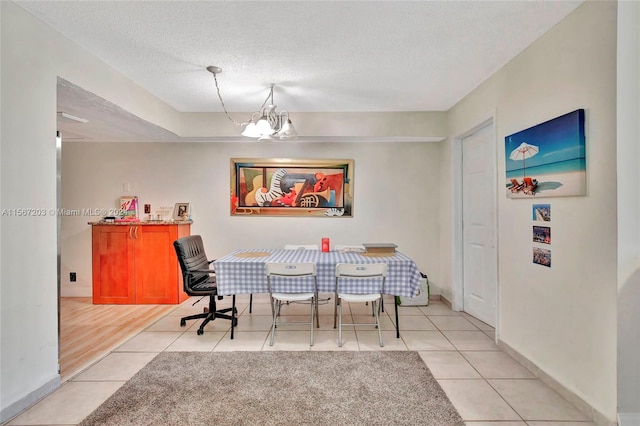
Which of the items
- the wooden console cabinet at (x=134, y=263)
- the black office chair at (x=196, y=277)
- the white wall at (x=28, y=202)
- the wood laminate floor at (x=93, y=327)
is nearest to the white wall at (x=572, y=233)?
the black office chair at (x=196, y=277)

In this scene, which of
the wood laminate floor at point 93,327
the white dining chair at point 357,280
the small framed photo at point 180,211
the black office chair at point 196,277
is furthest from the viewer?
the small framed photo at point 180,211

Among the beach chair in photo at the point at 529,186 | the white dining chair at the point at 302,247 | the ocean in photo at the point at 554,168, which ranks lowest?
the white dining chair at the point at 302,247

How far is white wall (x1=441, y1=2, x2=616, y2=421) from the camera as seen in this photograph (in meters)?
1.76

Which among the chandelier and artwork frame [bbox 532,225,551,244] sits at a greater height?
the chandelier

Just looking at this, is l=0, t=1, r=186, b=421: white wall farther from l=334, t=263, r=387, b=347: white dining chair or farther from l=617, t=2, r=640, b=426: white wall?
l=617, t=2, r=640, b=426: white wall

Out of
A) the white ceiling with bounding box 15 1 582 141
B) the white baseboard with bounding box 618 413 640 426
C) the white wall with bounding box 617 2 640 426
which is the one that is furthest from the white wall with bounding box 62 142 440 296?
the white baseboard with bounding box 618 413 640 426

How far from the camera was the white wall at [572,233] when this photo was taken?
1761 millimetres

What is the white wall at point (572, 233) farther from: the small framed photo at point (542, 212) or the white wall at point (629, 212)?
the white wall at point (629, 212)

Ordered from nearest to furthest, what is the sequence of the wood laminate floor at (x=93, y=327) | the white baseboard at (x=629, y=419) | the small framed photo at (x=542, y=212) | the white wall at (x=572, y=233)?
the white baseboard at (x=629, y=419) → the white wall at (x=572, y=233) → the small framed photo at (x=542, y=212) → the wood laminate floor at (x=93, y=327)

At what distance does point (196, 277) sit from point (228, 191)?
157 centimetres

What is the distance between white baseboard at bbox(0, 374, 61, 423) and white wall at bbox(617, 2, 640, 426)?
3.22 m

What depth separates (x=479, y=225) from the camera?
11.8ft

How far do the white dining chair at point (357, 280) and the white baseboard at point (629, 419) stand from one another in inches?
73.8

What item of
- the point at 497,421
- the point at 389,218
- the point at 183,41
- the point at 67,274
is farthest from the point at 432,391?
the point at 67,274
